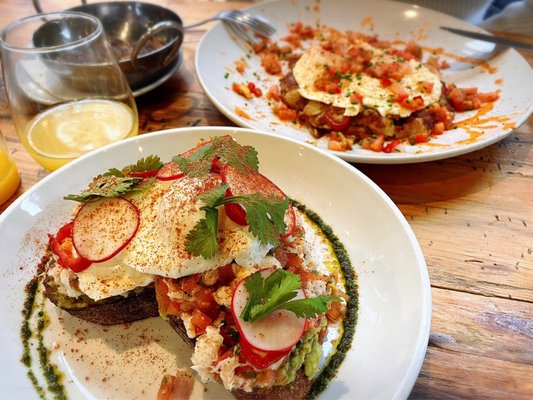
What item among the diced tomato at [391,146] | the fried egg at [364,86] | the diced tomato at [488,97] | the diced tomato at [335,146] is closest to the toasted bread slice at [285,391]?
the diced tomato at [335,146]

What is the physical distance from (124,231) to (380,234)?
1.15 m

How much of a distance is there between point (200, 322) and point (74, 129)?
162cm

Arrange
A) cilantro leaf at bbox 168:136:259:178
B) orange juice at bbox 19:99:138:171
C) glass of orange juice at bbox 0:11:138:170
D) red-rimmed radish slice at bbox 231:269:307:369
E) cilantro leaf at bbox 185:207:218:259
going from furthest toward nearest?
1. orange juice at bbox 19:99:138:171
2. glass of orange juice at bbox 0:11:138:170
3. cilantro leaf at bbox 168:136:259:178
4. cilantro leaf at bbox 185:207:218:259
5. red-rimmed radish slice at bbox 231:269:307:369

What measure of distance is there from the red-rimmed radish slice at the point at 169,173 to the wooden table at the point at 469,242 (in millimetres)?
1145

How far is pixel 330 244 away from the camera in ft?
7.18

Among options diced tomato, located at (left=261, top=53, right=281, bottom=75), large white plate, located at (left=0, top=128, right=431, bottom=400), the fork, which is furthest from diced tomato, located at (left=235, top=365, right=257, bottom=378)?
the fork

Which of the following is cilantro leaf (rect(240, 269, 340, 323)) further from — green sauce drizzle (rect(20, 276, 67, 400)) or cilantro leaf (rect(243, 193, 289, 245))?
green sauce drizzle (rect(20, 276, 67, 400))

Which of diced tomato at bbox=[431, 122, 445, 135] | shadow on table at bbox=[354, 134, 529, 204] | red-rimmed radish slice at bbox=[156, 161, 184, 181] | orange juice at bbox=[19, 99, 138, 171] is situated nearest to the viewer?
red-rimmed radish slice at bbox=[156, 161, 184, 181]

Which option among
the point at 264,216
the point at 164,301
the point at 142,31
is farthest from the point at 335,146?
the point at 142,31

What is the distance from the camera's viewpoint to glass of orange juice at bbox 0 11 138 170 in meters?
2.44

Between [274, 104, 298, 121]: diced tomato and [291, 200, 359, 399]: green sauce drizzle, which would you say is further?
[274, 104, 298, 121]: diced tomato

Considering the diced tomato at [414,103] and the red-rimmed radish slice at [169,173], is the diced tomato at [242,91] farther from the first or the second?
the red-rimmed radish slice at [169,173]

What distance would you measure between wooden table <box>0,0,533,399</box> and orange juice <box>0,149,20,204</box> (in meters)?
0.05

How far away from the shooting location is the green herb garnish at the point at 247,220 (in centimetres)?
160
